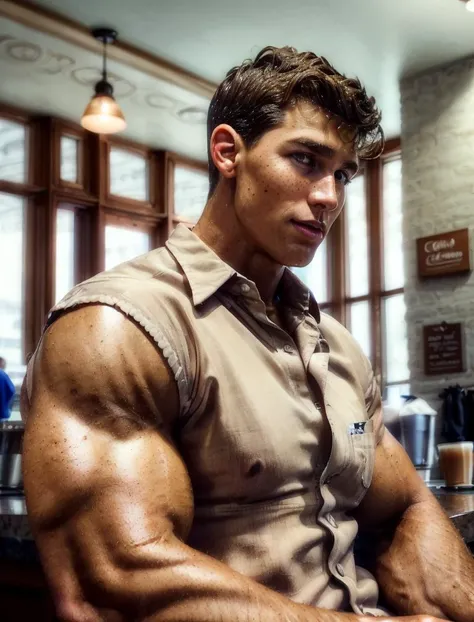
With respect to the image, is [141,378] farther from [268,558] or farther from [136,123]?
[136,123]

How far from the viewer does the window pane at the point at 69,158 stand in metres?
7.74

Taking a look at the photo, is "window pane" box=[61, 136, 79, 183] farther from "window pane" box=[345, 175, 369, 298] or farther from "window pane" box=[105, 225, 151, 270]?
"window pane" box=[345, 175, 369, 298]

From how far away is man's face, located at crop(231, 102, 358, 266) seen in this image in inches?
49.5

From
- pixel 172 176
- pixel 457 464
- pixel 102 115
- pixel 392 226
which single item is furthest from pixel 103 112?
pixel 457 464

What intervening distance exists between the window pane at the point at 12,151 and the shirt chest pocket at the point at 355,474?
6747 mm

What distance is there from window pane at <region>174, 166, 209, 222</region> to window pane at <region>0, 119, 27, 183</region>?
70.1 inches

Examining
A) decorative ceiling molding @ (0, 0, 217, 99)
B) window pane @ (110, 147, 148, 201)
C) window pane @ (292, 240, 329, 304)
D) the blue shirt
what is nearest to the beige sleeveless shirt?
decorative ceiling molding @ (0, 0, 217, 99)

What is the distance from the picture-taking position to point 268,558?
112 cm

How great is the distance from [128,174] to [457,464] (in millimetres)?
6294

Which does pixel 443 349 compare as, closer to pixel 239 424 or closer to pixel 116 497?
pixel 239 424

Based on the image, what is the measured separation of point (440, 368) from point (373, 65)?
2393mm

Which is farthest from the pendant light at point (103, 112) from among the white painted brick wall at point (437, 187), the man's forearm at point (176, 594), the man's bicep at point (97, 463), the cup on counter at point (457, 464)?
the man's forearm at point (176, 594)

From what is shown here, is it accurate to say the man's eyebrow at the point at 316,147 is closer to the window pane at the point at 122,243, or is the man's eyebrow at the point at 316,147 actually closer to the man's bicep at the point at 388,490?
the man's bicep at the point at 388,490

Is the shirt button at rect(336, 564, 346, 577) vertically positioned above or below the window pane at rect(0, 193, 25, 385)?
below
